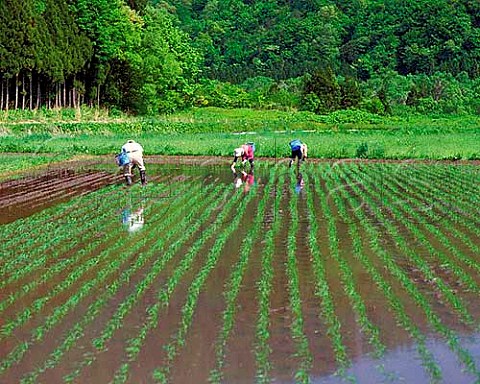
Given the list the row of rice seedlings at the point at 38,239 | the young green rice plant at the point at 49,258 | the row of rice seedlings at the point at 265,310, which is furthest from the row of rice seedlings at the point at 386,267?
the row of rice seedlings at the point at 38,239

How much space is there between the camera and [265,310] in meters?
6.82

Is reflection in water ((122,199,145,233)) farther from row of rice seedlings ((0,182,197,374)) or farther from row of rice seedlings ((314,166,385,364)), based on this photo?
row of rice seedlings ((314,166,385,364))

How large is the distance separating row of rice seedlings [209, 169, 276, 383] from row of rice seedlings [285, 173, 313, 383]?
46cm

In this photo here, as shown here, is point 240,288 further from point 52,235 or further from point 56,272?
point 52,235

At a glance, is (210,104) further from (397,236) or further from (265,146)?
(397,236)

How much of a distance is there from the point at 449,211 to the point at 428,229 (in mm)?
A: 2024

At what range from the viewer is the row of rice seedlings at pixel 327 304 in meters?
5.55

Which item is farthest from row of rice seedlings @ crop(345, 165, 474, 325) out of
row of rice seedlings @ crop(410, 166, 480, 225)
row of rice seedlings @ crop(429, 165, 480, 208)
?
row of rice seedlings @ crop(429, 165, 480, 208)

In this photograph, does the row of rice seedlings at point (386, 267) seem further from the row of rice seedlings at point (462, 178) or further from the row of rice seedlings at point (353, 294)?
the row of rice seedlings at point (462, 178)

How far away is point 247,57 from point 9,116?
49740 mm

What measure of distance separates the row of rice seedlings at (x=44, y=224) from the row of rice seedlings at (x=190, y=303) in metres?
2.14

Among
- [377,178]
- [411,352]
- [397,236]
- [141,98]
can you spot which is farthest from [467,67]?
[411,352]

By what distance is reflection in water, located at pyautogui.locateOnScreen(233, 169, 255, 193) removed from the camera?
1682 cm

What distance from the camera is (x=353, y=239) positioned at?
10.3m
